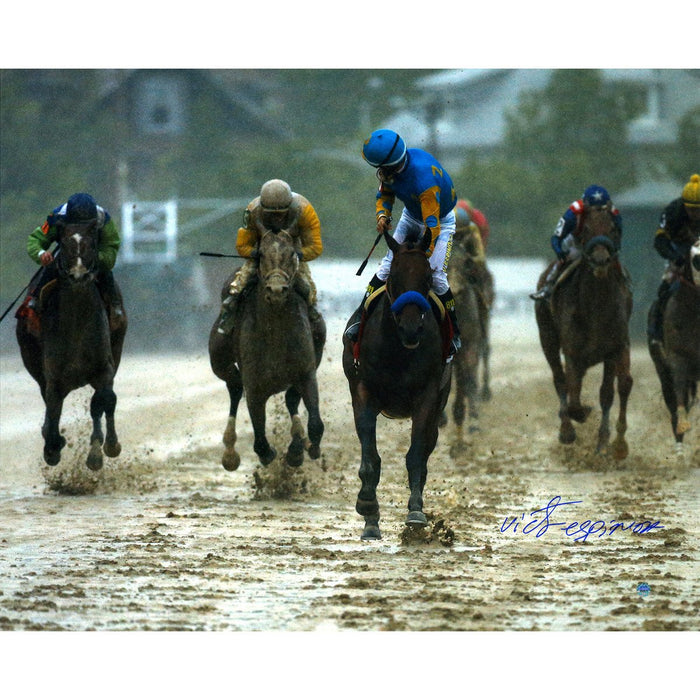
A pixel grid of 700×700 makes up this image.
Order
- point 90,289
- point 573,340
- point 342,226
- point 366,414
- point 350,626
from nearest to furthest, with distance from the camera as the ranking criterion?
point 350,626 < point 366,414 < point 90,289 < point 573,340 < point 342,226

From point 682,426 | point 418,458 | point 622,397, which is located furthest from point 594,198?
point 418,458

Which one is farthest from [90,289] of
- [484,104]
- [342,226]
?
[484,104]

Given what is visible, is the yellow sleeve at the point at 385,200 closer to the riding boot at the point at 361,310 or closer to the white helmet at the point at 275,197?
the riding boot at the point at 361,310

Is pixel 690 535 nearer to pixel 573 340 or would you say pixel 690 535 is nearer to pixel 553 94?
pixel 573 340

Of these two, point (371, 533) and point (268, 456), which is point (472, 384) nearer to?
point (268, 456)

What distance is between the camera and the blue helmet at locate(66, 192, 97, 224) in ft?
37.3

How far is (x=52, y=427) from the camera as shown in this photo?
37.9 ft

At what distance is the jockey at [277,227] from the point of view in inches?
429

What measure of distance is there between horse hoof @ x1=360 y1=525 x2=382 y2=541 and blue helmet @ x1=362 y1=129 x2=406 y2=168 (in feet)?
7.66

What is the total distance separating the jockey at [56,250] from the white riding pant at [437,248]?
252cm

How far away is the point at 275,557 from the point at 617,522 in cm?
283

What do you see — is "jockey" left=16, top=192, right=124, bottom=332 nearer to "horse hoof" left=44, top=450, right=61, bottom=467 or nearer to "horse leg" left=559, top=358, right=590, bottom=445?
"horse hoof" left=44, top=450, right=61, bottom=467

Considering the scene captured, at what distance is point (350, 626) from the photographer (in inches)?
290
